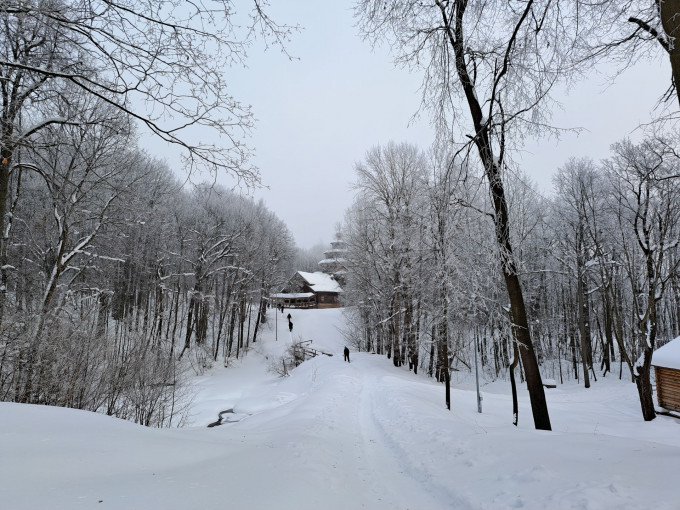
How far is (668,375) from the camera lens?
14625 millimetres

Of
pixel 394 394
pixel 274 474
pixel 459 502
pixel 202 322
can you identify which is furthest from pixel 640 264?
pixel 202 322

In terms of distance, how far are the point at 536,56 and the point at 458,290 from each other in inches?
313

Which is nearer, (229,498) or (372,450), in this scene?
(229,498)

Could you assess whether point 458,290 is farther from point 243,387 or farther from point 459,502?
point 243,387

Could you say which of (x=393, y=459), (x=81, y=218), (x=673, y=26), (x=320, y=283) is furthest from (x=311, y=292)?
(x=673, y=26)

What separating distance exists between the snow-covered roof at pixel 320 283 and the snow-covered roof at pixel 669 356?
43146 mm

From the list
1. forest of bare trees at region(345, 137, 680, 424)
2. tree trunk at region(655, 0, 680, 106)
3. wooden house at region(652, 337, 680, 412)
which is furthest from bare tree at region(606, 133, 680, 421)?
tree trunk at region(655, 0, 680, 106)

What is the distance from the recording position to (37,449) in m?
3.31

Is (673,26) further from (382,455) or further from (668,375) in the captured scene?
(668,375)

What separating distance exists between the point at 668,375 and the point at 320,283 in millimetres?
47192

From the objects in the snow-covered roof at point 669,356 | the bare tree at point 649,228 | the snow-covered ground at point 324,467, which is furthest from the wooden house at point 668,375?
the snow-covered ground at point 324,467

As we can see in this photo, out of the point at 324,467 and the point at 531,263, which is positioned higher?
the point at 531,263

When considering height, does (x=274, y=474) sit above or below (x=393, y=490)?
above

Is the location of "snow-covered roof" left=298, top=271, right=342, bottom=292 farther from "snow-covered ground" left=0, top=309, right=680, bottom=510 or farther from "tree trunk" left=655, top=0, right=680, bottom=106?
"tree trunk" left=655, top=0, right=680, bottom=106
